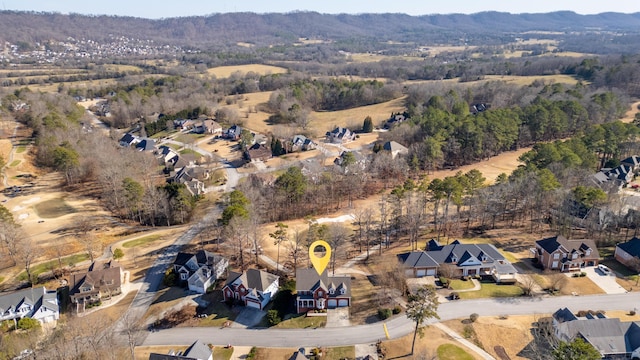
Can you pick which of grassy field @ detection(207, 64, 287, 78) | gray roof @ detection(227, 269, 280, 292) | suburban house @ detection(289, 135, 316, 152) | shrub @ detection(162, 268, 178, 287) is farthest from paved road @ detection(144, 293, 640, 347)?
grassy field @ detection(207, 64, 287, 78)

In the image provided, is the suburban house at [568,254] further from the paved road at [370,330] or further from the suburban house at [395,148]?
the suburban house at [395,148]

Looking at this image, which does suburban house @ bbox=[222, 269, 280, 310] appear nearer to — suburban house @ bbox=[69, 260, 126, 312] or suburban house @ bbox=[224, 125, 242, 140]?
suburban house @ bbox=[69, 260, 126, 312]

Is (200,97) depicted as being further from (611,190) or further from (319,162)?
(611,190)

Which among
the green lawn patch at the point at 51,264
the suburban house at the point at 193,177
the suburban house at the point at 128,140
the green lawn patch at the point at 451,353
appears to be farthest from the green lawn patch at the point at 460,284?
the suburban house at the point at 128,140

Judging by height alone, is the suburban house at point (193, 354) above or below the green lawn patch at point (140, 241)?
above

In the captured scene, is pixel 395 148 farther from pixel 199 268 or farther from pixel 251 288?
pixel 251 288

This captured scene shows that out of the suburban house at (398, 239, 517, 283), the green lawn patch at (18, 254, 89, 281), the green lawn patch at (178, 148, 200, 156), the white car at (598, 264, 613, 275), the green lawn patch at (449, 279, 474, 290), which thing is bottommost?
the green lawn patch at (18, 254, 89, 281)

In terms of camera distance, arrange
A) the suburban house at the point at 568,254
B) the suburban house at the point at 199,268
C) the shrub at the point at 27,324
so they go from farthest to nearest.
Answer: the suburban house at the point at 568,254
the suburban house at the point at 199,268
the shrub at the point at 27,324
